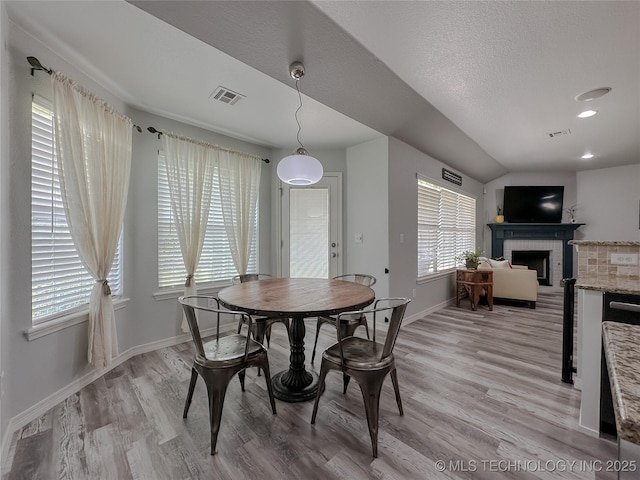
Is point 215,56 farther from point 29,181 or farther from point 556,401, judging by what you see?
point 556,401

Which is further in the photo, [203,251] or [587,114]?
[203,251]

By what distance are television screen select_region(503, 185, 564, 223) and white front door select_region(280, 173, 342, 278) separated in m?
4.54

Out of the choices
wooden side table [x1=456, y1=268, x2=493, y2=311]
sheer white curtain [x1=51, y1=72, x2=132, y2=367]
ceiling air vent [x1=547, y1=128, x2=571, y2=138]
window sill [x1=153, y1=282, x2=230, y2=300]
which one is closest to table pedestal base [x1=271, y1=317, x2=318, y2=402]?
sheer white curtain [x1=51, y1=72, x2=132, y2=367]

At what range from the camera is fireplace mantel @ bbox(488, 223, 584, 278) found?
5883 mm

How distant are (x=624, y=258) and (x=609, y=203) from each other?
570 cm

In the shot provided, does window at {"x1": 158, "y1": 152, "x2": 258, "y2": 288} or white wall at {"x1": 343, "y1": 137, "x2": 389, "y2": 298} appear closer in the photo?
window at {"x1": 158, "y1": 152, "x2": 258, "y2": 288}

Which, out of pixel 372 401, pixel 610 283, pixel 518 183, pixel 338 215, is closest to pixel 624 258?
pixel 610 283

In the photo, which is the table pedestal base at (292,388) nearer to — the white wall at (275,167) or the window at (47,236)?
the window at (47,236)

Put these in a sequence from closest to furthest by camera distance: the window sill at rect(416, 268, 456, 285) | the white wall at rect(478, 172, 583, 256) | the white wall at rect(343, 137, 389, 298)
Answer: the white wall at rect(343, 137, 389, 298), the window sill at rect(416, 268, 456, 285), the white wall at rect(478, 172, 583, 256)

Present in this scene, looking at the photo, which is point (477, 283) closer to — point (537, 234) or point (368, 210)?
point (368, 210)

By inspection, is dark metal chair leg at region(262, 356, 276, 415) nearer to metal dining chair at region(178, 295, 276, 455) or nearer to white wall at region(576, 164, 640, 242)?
metal dining chair at region(178, 295, 276, 455)

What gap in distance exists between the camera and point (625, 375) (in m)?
0.60

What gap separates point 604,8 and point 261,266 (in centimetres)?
388

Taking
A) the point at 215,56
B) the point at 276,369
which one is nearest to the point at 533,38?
the point at 215,56
